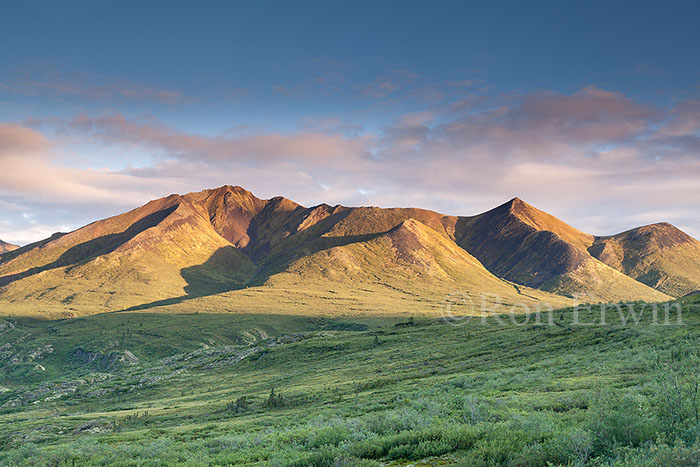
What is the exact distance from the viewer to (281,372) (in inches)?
2554

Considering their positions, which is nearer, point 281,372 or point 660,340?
point 660,340

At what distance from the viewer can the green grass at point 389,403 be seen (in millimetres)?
9969

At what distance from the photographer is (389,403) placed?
83.5 ft

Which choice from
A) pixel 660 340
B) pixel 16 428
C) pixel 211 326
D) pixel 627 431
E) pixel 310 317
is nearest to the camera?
pixel 627 431

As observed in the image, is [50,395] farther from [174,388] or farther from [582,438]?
[582,438]

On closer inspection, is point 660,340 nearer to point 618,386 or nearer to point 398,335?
point 618,386

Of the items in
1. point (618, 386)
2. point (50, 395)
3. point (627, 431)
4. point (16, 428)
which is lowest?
point (50, 395)

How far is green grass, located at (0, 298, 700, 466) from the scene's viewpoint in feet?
32.7

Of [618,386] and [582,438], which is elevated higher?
[582,438]

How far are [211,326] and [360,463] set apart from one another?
14035 centimetres

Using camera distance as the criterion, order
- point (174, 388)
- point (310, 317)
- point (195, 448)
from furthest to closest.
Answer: point (310, 317), point (174, 388), point (195, 448)

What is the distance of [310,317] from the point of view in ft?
516

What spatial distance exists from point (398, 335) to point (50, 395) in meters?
58.5

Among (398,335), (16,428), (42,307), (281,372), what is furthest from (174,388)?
(42,307)
